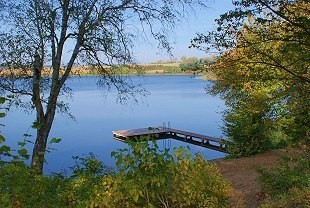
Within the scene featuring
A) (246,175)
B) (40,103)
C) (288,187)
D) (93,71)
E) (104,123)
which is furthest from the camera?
(104,123)

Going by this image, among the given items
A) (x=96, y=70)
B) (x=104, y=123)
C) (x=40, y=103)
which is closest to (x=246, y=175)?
(x=96, y=70)

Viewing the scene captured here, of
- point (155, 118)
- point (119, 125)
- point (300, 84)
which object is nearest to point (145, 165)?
point (300, 84)

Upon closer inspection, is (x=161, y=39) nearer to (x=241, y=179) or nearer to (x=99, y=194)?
(x=241, y=179)

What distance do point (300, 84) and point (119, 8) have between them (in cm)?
390

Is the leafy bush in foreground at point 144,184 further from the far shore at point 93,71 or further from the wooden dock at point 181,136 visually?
the wooden dock at point 181,136

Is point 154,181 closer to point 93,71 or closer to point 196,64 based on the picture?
point 196,64

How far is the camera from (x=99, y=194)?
115 inches

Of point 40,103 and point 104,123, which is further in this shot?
point 104,123

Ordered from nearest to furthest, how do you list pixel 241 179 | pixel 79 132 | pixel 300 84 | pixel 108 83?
pixel 300 84 → pixel 108 83 → pixel 241 179 → pixel 79 132

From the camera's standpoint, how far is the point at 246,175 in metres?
10.1

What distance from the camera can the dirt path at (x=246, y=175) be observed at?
22.1ft

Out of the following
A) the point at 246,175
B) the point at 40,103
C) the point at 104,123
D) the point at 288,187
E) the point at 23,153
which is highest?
the point at 23,153

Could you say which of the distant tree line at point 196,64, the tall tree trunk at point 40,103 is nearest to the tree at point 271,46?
the distant tree line at point 196,64

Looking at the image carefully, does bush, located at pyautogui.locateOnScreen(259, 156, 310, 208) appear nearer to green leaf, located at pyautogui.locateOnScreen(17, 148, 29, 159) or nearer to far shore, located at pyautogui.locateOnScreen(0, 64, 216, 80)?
far shore, located at pyautogui.locateOnScreen(0, 64, 216, 80)
